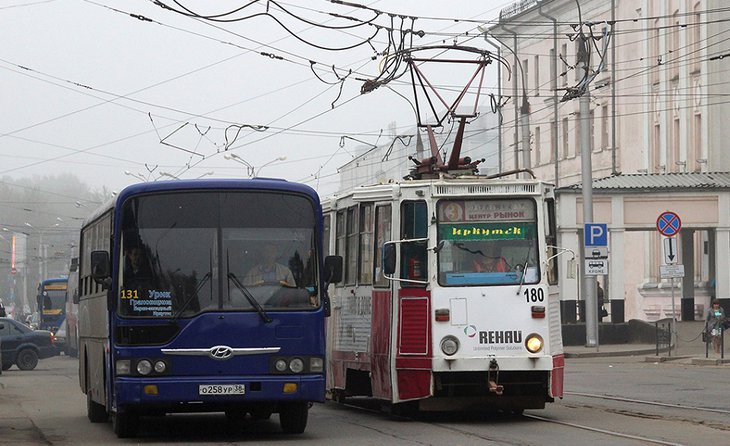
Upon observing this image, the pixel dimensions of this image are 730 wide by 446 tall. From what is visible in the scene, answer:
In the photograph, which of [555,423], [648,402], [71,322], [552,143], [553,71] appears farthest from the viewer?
[552,143]

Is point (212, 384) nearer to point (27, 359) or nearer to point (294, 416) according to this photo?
point (294, 416)

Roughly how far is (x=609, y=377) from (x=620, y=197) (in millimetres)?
16045

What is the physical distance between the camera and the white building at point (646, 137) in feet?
143

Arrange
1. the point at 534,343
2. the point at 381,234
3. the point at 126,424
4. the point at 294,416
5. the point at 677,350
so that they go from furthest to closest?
the point at 677,350 < the point at 381,234 < the point at 534,343 < the point at 294,416 < the point at 126,424

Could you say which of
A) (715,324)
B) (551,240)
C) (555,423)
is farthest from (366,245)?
(715,324)

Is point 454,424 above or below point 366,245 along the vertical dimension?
below

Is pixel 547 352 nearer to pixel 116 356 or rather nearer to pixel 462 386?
pixel 462 386

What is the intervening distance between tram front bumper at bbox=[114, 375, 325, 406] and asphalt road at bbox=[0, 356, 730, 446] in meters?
0.46

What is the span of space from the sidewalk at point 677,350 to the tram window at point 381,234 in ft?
51.4

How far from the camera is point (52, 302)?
6944 cm

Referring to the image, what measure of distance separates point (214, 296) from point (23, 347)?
2850cm

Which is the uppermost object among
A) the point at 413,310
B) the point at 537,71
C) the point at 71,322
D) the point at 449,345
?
the point at 537,71

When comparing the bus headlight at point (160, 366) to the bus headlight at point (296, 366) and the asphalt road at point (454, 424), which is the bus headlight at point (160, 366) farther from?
the bus headlight at point (296, 366)

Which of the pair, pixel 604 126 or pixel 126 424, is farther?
pixel 604 126
